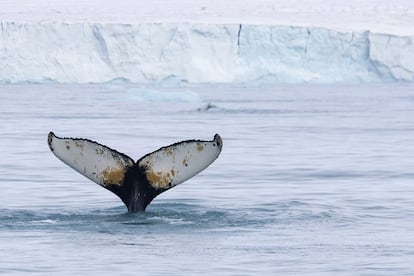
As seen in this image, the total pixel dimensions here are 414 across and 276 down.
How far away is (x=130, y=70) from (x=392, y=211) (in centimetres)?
4670

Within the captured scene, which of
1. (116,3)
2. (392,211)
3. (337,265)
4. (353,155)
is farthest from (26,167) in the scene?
(116,3)

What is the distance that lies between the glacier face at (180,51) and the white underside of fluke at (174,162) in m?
45.9

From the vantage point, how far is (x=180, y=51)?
2203 inches

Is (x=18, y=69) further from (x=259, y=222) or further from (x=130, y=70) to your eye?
(x=259, y=222)

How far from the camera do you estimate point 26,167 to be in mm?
16609

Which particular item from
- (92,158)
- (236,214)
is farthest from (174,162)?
(236,214)

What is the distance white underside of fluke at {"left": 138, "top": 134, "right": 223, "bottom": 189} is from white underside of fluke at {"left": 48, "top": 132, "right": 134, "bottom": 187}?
0.16 metres

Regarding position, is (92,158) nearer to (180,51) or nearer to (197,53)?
(180,51)

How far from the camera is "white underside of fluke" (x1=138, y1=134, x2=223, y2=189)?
859 centimetres

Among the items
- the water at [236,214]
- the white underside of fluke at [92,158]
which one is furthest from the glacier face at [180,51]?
the white underside of fluke at [92,158]

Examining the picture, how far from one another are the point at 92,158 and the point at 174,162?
Result: 0.62 m

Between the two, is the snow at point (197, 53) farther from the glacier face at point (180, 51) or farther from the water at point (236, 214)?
the water at point (236, 214)

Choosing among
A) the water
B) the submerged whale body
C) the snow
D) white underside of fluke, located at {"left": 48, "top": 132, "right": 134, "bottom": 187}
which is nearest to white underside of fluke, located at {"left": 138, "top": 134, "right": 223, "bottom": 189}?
the submerged whale body

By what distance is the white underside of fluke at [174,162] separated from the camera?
28.2 ft
